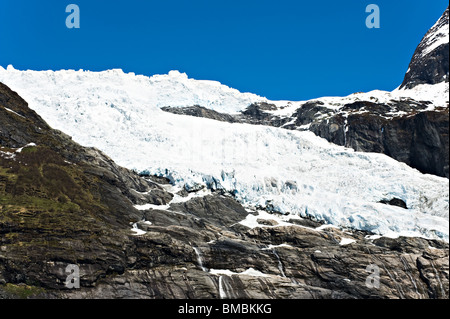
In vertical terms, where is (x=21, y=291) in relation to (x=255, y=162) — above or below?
below

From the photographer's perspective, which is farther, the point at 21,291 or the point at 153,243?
the point at 153,243

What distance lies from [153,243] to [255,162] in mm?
64955

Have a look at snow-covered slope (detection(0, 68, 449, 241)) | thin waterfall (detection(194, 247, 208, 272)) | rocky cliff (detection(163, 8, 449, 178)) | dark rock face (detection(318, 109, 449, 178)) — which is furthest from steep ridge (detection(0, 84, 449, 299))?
rocky cliff (detection(163, 8, 449, 178))

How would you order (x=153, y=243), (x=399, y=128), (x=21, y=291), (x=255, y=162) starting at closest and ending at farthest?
1. (x=21, y=291)
2. (x=153, y=243)
3. (x=255, y=162)
4. (x=399, y=128)

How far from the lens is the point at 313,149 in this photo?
531 ft

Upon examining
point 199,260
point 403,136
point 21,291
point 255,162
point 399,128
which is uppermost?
point 399,128

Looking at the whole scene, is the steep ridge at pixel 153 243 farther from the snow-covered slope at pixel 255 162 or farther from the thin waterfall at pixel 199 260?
the snow-covered slope at pixel 255 162

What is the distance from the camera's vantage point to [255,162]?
5778 inches

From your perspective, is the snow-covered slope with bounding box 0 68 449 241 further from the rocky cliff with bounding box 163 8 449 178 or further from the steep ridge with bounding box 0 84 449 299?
the rocky cliff with bounding box 163 8 449 178

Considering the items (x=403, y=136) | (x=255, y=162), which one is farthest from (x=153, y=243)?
(x=403, y=136)

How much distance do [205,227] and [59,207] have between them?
33.0 m

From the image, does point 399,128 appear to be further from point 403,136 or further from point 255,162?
point 255,162

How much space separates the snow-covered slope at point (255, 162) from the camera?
120 meters
